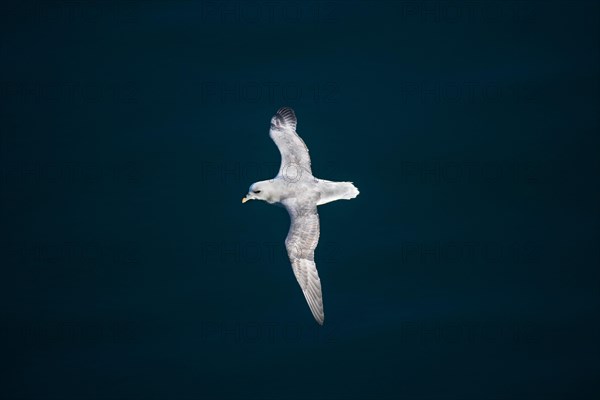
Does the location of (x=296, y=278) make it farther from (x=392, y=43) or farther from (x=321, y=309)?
(x=392, y=43)

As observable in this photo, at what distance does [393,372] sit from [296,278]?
8.47 ft

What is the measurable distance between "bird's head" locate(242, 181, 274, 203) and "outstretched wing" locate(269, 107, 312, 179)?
64cm

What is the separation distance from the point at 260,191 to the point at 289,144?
146 cm

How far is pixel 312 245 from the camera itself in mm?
18203

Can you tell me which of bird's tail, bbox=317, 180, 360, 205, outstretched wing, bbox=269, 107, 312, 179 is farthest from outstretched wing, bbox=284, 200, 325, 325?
outstretched wing, bbox=269, 107, 312, 179

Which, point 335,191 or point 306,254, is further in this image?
point 335,191

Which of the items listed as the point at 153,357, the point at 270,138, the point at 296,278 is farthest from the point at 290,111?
the point at 153,357

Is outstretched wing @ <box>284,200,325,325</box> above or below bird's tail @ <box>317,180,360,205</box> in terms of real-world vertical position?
below

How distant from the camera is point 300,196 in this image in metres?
18.6

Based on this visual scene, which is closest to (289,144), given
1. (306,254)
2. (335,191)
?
(335,191)

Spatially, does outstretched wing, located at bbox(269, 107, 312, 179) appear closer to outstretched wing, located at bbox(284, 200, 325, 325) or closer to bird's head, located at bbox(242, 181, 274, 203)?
bird's head, located at bbox(242, 181, 274, 203)

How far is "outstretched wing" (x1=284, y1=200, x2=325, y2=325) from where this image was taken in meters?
18.0

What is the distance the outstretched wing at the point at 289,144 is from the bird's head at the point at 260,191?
64 cm

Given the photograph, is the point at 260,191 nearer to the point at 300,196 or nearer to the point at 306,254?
the point at 300,196
